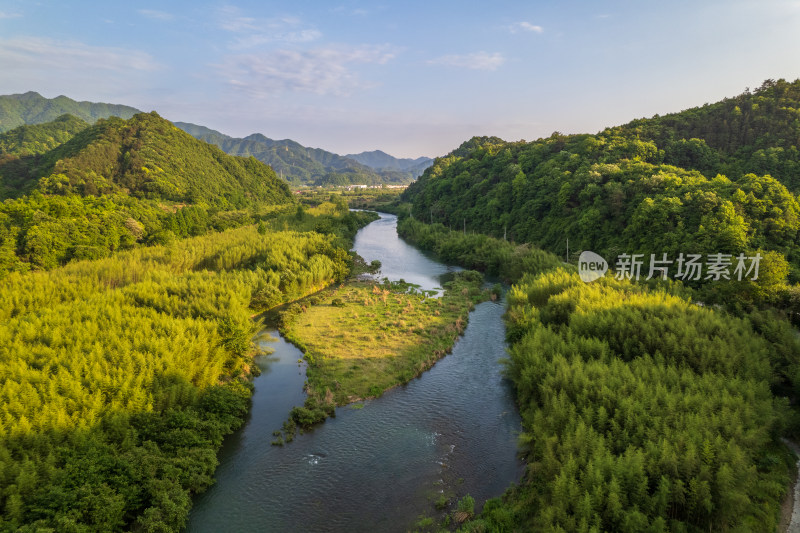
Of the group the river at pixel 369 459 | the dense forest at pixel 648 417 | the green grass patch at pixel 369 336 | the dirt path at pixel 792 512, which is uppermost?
the dense forest at pixel 648 417

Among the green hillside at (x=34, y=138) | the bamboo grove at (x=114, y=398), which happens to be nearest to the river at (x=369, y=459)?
the bamboo grove at (x=114, y=398)

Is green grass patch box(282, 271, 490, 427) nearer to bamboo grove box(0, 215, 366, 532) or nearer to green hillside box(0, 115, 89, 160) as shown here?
bamboo grove box(0, 215, 366, 532)

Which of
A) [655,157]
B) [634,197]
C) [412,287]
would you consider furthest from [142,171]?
[655,157]

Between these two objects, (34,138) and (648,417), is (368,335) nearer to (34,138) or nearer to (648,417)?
(648,417)

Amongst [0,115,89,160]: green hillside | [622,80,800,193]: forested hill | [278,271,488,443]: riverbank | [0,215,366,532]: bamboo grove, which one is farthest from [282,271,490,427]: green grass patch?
[0,115,89,160]: green hillside

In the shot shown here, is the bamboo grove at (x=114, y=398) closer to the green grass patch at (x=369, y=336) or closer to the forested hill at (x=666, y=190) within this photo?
the green grass patch at (x=369, y=336)

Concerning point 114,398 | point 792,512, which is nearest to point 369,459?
point 114,398
